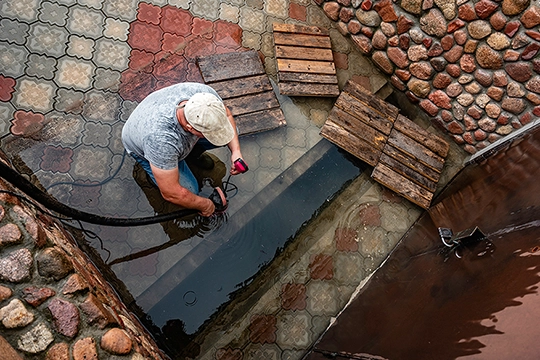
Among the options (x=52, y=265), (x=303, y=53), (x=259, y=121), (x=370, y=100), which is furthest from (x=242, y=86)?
(x=52, y=265)

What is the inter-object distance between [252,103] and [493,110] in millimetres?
2739

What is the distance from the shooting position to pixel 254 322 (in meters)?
3.70

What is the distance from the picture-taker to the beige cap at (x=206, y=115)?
2.65 m

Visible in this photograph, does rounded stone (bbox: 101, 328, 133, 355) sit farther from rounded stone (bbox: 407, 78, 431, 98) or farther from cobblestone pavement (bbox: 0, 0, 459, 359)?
rounded stone (bbox: 407, 78, 431, 98)

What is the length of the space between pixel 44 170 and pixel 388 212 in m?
3.60

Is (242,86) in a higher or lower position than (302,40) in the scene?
lower

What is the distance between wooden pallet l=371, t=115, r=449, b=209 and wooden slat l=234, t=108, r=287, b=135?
1.24 metres

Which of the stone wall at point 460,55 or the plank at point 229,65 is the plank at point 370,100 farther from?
the plank at point 229,65

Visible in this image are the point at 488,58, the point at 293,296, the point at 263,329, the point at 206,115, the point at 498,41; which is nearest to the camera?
A: the point at 206,115

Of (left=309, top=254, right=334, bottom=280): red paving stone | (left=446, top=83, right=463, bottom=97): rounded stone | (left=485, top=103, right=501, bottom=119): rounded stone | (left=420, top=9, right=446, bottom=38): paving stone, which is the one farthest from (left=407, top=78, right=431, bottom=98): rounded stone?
(left=309, top=254, right=334, bottom=280): red paving stone

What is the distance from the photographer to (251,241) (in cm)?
391

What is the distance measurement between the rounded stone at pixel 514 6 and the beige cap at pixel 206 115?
312cm

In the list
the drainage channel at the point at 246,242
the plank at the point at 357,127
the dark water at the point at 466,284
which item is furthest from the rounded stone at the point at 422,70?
the drainage channel at the point at 246,242

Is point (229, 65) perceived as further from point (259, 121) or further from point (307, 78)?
point (307, 78)
